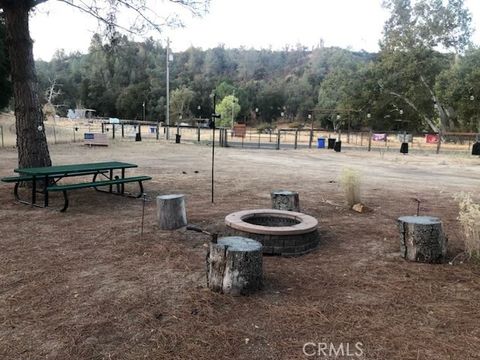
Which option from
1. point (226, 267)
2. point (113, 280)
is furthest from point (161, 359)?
point (113, 280)

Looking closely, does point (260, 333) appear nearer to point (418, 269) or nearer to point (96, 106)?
point (418, 269)

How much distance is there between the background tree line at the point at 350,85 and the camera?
45.0 m

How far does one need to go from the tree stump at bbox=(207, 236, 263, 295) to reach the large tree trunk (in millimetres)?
6663

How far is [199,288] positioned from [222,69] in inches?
6381

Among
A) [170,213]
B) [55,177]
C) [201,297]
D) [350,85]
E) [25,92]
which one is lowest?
[201,297]

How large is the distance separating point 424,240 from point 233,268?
7.81 ft

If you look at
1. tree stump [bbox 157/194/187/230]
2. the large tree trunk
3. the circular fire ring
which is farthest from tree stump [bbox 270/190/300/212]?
the large tree trunk

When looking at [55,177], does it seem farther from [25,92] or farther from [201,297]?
[201,297]

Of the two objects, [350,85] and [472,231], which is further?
[350,85]

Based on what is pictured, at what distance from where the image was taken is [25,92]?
31.0 ft

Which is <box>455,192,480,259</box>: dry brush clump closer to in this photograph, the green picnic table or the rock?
the rock

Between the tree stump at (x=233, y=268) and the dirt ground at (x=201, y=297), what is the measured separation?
0.10 meters

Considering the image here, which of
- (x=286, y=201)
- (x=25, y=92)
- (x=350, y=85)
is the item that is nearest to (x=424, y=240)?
(x=286, y=201)

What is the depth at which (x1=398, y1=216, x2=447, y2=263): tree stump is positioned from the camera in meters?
5.20
